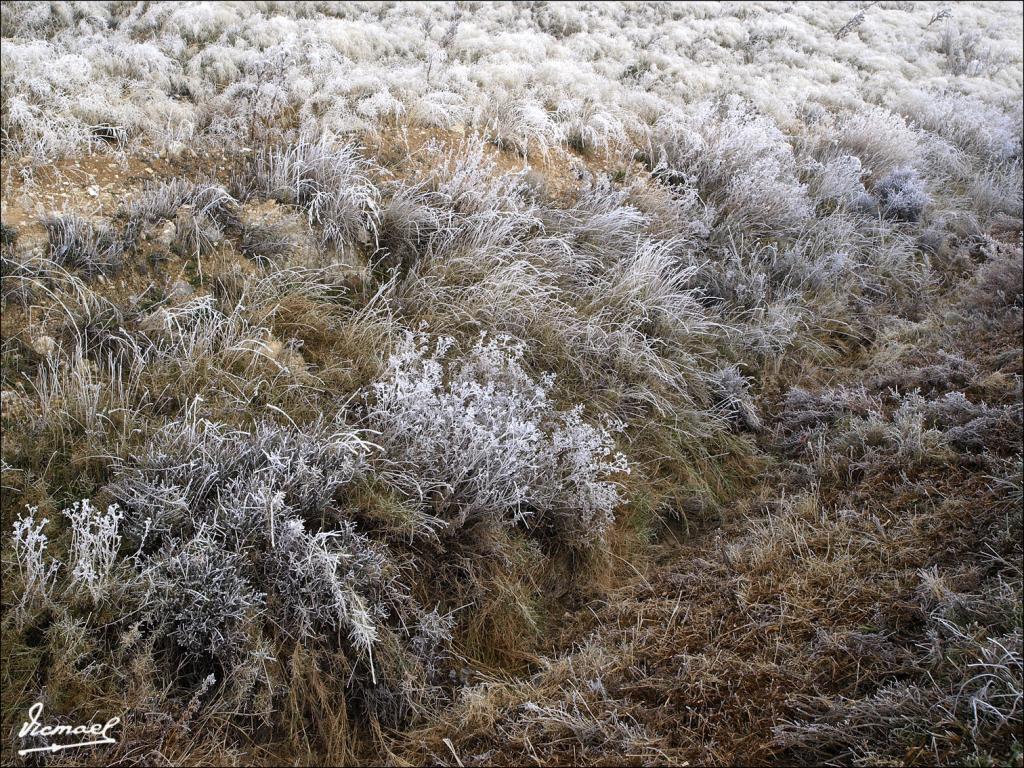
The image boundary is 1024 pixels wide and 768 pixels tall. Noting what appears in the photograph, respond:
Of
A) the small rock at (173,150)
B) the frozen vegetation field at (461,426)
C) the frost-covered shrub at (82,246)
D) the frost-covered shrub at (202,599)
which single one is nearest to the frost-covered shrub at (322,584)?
the frozen vegetation field at (461,426)

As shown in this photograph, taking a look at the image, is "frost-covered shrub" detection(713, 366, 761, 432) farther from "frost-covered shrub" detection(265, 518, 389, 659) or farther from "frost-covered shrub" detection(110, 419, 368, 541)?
"frost-covered shrub" detection(265, 518, 389, 659)

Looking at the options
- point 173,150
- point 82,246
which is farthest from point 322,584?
point 173,150

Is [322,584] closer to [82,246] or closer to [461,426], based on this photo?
[461,426]

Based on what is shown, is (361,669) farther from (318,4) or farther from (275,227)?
(318,4)

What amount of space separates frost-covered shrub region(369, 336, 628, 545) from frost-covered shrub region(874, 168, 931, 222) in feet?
17.5

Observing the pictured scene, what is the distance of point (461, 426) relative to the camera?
10.9 ft

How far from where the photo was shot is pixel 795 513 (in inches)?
139

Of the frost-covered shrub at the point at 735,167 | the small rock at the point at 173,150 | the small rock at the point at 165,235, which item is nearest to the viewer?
the small rock at the point at 165,235

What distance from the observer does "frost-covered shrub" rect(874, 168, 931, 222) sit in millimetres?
7012

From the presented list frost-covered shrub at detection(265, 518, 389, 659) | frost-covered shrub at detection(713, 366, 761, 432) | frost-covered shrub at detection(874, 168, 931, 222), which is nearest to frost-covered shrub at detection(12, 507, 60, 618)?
frost-covered shrub at detection(265, 518, 389, 659)

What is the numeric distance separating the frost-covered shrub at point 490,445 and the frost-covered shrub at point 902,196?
5.33m

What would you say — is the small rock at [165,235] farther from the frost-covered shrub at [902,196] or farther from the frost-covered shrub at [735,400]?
the frost-covered shrub at [902,196]

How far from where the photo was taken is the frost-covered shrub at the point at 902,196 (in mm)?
7012

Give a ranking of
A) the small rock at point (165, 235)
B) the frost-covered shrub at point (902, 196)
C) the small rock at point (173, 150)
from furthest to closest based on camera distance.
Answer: the frost-covered shrub at point (902, 196)
the small rock at point (173, 150)
the small rock at point (165, 235)
